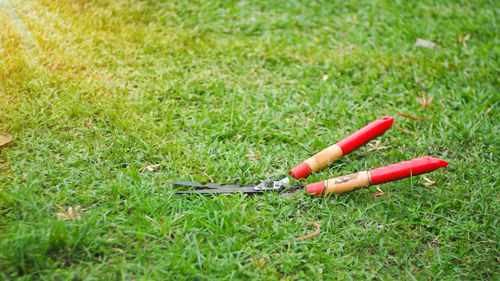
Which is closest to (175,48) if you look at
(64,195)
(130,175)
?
(130,175)

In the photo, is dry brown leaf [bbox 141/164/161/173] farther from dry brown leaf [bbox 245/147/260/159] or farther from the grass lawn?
dry brown leaf [bbox 245/147/260/159]

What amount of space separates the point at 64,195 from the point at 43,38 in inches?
64.0

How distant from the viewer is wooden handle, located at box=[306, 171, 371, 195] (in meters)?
2.22

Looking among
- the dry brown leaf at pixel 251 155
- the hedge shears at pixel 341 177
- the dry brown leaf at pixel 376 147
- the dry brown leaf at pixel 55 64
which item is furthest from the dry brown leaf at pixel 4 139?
the dry brown leaf at pixel 376 147

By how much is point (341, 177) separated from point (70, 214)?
1579 mm

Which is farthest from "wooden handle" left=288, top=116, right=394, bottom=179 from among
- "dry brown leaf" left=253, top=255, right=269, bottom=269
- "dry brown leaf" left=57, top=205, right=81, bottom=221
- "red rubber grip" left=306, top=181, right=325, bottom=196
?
"dry brown leaf" left=57, top=205, right=81, bottom=221

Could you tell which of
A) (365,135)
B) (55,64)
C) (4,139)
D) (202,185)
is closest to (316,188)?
(365,135)

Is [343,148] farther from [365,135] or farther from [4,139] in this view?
[4,139]

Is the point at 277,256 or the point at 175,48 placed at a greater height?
the point at 175,48

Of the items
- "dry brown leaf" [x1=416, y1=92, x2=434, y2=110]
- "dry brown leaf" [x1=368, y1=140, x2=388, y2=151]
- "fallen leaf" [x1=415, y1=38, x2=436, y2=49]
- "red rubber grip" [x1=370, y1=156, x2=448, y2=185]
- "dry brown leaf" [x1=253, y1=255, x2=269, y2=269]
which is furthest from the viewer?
"fallen leaf" [x1=415, y1=38, x2=436, y2=49]

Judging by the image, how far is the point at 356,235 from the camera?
85.2 inches

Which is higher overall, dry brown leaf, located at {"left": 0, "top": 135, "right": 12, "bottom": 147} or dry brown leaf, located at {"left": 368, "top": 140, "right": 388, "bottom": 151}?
dry brown leaf, located at {"left": 0, "top": 135, "right": 12, "bottom": 147}

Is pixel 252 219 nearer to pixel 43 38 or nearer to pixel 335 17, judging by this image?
pixel 43 38

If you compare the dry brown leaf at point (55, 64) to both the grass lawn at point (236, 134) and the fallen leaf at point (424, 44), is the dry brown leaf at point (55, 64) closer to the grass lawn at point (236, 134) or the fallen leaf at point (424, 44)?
the grass lawn at point (236, 134)
